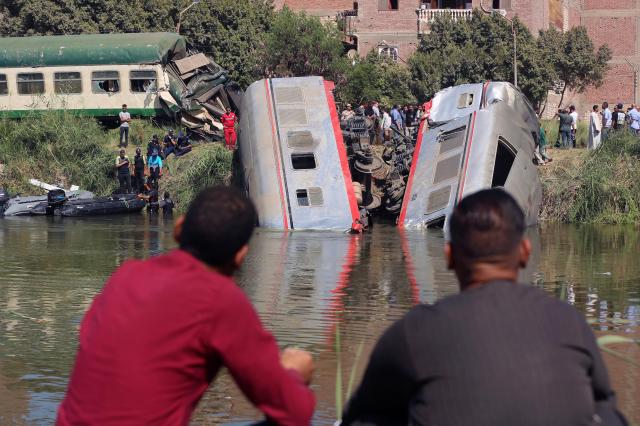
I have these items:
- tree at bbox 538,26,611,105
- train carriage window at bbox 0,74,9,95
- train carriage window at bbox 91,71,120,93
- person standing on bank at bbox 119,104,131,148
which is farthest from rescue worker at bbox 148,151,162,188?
tree at bbox 538,26,611,105

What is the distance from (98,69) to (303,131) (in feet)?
40.5

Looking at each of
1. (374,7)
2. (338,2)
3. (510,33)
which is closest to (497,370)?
(510,33)

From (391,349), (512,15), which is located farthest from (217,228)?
(512,15)

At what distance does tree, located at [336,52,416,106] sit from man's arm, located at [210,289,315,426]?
140 ft

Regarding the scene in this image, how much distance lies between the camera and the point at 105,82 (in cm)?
3788

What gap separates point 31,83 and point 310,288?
24.5 m

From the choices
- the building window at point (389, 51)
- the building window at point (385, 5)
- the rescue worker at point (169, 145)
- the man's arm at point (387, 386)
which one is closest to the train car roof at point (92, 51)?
the rescue worker at point (169, 145)

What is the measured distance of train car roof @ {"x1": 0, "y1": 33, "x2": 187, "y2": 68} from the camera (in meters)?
37.8

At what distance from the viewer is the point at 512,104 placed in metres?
28.8

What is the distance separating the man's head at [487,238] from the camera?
384 centimetres

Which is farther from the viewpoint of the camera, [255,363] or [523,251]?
[523,251]

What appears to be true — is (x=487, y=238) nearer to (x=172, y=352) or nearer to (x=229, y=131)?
(x=172, y=352)

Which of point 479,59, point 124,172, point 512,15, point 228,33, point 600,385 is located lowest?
point 124,172

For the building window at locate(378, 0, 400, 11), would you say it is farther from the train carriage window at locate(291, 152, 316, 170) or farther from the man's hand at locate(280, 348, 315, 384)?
the man's hand at locate(280, 348, 315, 384)
